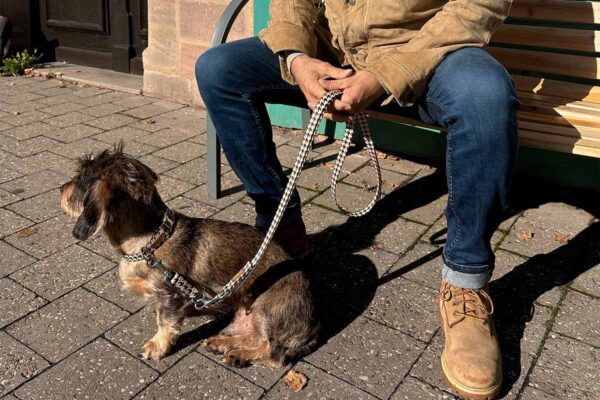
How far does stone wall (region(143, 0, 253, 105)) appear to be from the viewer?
5.86 metres

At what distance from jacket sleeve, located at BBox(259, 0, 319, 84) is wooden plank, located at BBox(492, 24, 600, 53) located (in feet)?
4.29

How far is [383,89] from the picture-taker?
2.83 metres

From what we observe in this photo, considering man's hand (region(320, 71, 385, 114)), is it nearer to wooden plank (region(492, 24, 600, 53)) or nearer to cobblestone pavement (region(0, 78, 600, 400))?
cobblestone pavement (region(0, 78, 600, 400))

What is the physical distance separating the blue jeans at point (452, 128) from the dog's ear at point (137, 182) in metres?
0.70

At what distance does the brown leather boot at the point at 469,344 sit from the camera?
251 cm

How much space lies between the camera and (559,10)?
3.63 m

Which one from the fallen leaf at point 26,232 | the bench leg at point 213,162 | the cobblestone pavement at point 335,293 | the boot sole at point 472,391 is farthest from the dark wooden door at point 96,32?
the boot sole at point 472,391

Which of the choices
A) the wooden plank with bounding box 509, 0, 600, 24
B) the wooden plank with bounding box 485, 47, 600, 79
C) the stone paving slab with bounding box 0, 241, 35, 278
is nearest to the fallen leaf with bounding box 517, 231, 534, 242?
the wooden plank with bounding box 485, 47, 600, 79

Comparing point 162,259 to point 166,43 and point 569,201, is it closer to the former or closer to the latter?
point 569,201

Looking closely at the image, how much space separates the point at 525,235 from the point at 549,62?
1088 millimetres

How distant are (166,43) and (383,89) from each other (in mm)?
4134

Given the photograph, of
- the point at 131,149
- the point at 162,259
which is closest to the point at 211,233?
the point at 162,259

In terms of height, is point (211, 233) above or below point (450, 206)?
below

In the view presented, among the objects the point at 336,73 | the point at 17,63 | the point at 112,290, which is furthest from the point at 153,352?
the point at 17,63
